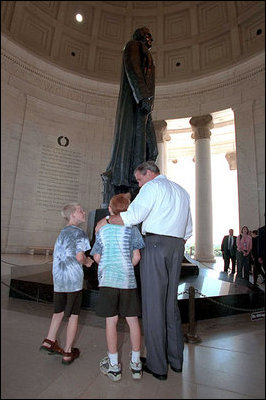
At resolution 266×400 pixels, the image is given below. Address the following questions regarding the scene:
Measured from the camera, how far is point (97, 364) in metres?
1.83

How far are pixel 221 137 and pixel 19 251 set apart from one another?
15738 mm

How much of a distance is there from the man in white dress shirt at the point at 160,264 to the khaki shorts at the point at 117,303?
0.11m

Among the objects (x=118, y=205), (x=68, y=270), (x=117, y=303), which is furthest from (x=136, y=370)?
(x=118, y=205)

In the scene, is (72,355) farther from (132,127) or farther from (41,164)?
(132,127)

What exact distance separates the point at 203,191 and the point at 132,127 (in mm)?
8822

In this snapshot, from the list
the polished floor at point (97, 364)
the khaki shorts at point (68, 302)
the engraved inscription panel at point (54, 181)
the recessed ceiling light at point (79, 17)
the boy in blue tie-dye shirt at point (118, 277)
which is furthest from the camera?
the khaki shorts at point (68, 302)

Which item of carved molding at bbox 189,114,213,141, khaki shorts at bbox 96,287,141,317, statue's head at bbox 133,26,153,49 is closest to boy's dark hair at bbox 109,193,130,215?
khaki shorts at bbox 96,287,141,317

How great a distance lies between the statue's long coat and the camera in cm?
383

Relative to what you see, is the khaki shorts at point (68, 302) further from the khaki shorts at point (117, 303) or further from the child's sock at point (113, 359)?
the child's sock at point (113, 359)

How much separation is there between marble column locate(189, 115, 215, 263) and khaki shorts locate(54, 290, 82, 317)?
10.0 meters

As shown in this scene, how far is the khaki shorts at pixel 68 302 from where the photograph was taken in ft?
6.96

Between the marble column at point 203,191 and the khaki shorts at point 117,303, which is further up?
the marble column at point 203,191

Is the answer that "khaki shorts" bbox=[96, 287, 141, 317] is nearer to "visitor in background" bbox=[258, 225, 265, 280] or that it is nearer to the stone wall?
the stone wall

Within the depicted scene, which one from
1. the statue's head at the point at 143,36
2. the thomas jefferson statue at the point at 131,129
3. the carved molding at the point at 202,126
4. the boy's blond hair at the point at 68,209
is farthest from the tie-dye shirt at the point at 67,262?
the carved molding at the point at 202,126
